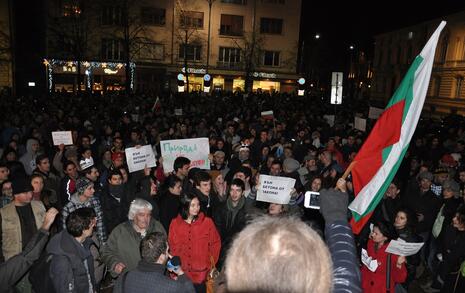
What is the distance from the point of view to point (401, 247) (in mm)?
4461

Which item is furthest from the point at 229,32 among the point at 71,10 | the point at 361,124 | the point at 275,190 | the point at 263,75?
the point at 275,190

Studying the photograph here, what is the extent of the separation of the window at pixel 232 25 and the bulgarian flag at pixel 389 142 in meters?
46.6

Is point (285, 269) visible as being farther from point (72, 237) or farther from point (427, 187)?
point (427, 187)

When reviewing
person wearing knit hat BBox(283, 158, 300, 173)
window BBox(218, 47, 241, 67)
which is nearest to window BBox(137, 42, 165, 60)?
window BBox(218, 47, 241, 67)

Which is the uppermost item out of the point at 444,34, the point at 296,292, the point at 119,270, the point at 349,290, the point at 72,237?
the point at 444,34

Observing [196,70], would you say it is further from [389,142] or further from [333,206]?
[333,206]

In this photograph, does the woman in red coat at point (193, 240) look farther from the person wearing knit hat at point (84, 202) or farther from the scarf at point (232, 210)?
the person wearing knit hat at point (84, 202)

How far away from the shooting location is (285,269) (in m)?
1.21

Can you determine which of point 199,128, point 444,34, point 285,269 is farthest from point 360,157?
point 444,34

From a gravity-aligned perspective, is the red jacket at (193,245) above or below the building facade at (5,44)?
below

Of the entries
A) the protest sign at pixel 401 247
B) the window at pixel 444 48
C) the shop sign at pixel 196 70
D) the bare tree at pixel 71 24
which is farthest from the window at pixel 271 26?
the protest sign at pixel 401 247

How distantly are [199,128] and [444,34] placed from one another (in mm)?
36966

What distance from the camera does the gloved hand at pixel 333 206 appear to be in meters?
1.86

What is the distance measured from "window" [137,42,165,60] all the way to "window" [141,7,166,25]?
8.31 ft
